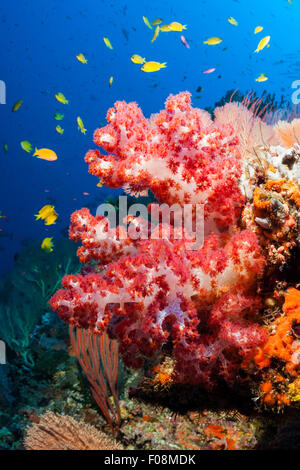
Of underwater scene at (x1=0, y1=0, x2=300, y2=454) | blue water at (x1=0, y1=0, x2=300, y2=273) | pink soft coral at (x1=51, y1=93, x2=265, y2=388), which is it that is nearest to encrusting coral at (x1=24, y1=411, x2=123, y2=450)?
underwater scene at (x1=0, y1=0, x2=300, y2=454)

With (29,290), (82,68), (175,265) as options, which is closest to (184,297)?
(175,265)

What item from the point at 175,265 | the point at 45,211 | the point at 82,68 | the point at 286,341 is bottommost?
the point at 286,341

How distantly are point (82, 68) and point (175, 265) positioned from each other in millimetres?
54296

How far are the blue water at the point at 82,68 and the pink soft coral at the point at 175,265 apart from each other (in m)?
35.9

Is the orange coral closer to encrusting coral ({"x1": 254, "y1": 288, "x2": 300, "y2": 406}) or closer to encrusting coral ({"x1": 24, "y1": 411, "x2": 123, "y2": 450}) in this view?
encrusting coral ({"x1": 254, "y1": 288, "x2": 300, "y2": 406})

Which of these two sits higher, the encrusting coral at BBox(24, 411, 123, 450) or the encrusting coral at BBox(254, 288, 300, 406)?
the encrusting coral at BBox(254, 288, 300, 406)

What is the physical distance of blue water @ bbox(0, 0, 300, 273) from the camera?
136ft

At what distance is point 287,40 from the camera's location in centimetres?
5484

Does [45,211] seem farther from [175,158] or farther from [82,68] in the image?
[82,68]

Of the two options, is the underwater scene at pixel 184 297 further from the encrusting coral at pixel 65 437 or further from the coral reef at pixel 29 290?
the coral reef at pixel 29 290

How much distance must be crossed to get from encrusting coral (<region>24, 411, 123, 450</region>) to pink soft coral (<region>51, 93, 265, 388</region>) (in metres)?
0.88

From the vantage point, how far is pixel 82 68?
152 ft

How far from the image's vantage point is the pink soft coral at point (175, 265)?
2043 mm

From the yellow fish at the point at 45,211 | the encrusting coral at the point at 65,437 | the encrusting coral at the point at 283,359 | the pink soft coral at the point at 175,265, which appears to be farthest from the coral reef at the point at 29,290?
the encrusting coral at the point at 283,359
